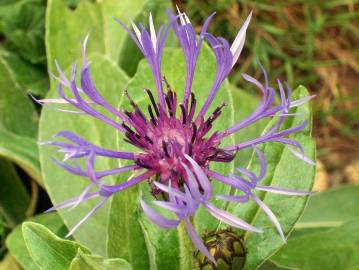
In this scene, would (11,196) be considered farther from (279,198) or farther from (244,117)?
(279,198)

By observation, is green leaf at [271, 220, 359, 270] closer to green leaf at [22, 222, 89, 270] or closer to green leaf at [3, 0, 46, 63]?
green leaf at [22, 222, 89, 270]

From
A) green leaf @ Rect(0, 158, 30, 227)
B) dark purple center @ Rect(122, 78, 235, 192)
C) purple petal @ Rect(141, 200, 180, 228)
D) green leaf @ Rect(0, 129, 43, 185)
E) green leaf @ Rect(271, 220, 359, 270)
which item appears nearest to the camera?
purple petal @ Rect(141, 200, 180, 228)

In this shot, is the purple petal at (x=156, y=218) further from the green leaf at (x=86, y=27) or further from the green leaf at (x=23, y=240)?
the green leaf at (x=86, y=27)

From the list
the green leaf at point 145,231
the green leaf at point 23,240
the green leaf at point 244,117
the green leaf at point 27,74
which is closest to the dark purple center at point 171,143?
the green leaf at point 145,231

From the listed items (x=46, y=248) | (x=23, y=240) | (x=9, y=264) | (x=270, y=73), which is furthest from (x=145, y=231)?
(x=270, y=73)

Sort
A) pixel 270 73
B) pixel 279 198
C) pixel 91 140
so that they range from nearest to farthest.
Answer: pixel 279 198 < pixel 91 140 < pixel 270 73

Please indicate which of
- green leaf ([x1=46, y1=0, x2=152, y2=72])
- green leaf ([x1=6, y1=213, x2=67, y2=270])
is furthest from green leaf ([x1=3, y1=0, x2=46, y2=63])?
green leaf ([x1=6, y1=213, x2=67, y2=270])
